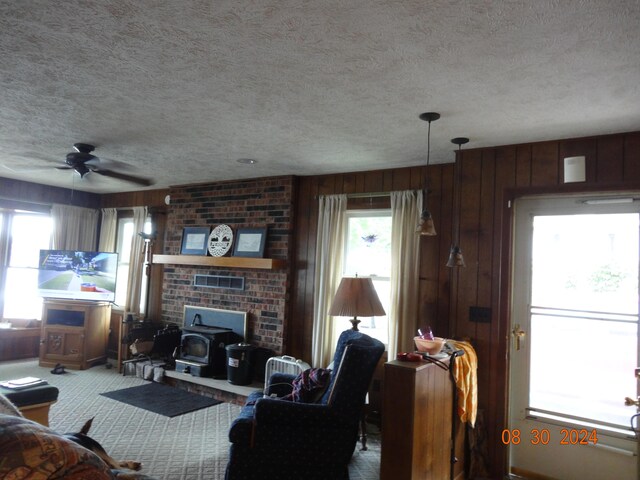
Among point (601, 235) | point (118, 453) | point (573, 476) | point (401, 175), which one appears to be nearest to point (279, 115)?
point (401, 175)

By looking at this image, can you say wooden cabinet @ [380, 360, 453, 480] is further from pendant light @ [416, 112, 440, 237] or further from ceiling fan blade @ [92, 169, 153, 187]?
ceiling fan blade @ [92, 169, 153, 187]

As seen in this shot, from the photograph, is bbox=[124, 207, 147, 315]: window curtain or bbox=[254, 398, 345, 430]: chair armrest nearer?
bbox=[254, 398, 345, 430]: chair armrest

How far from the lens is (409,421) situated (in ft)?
7.75

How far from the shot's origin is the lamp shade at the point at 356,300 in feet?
11.4

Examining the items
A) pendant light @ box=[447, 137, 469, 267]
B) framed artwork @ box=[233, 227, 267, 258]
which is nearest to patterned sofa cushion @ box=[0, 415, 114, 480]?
pendant light @ box=[447, 137, 469, 267]

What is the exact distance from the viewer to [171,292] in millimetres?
5797

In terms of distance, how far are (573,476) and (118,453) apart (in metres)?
3.33

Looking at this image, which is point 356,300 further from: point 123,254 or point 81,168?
point 123,254

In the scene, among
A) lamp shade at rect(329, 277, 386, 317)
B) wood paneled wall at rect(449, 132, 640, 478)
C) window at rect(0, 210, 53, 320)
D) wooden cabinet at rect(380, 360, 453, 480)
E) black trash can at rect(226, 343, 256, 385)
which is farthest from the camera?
window at rect(0, 210, 53, 320)

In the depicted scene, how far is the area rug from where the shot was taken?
14.3ft

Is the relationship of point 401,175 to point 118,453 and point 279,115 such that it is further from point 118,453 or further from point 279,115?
point 118,453

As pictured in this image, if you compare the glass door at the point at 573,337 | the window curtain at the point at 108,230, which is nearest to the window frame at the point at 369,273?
the glass door at the point at 573,337

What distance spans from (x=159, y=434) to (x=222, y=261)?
1933 mm

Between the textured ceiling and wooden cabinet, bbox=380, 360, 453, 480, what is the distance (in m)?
1.56
